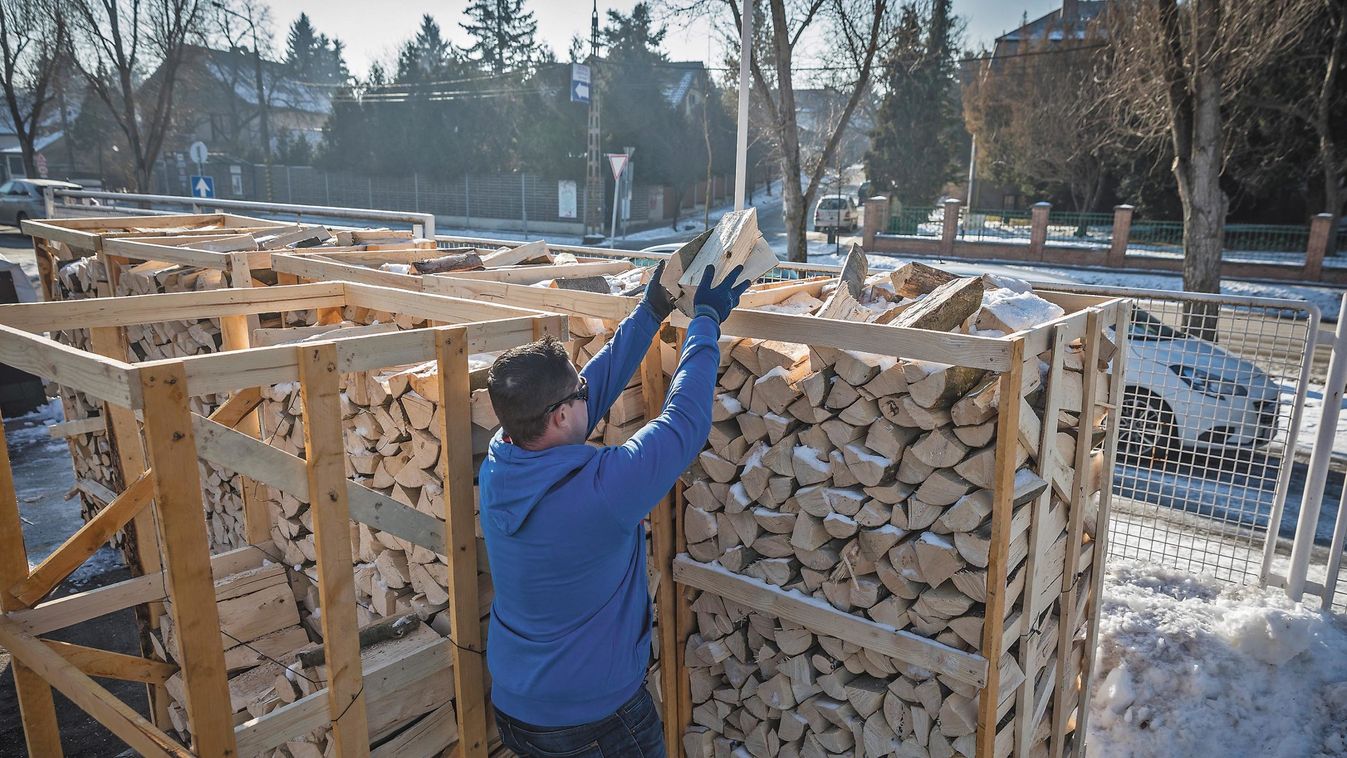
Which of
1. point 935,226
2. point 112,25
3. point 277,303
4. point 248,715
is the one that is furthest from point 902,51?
point 112,25

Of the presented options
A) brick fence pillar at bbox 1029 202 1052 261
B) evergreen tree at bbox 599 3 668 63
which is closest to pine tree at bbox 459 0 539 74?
evergreen tree at bbox 599 3 668 63

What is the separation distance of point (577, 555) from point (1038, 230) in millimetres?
23704

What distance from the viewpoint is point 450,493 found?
277cm

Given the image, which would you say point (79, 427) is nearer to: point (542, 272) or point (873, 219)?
point (542, 272)

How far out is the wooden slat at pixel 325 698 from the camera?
2.37 metres

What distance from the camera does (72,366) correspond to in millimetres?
2242

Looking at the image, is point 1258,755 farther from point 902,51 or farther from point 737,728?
point 902,51

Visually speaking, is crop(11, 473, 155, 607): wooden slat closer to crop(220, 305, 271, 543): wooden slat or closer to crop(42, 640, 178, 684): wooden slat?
crop(42, 640, 178, 684): wooden slat

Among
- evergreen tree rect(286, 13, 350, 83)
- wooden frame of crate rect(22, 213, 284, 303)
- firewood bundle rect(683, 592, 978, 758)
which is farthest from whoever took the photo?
evergreen tree rect(286, 13, 350, 83)

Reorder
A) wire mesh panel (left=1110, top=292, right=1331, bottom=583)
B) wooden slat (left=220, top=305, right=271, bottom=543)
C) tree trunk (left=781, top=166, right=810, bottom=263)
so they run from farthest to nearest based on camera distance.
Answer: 1. tree trunk (left=781, top=166, right=810, bottom=263)
2. wire mesh panel (left=1110, top=292, right=1331, bottom=583)
3. wooden slat (left=220, top=305, right=271, bottom=543)

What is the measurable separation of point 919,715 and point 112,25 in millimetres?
30618

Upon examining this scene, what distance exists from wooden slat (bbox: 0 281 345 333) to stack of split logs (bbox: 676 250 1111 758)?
6.59ft

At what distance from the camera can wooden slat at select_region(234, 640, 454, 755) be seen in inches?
93.1

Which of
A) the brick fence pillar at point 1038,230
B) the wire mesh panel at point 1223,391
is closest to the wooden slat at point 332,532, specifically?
the wire mesh panel at point 1223,391
